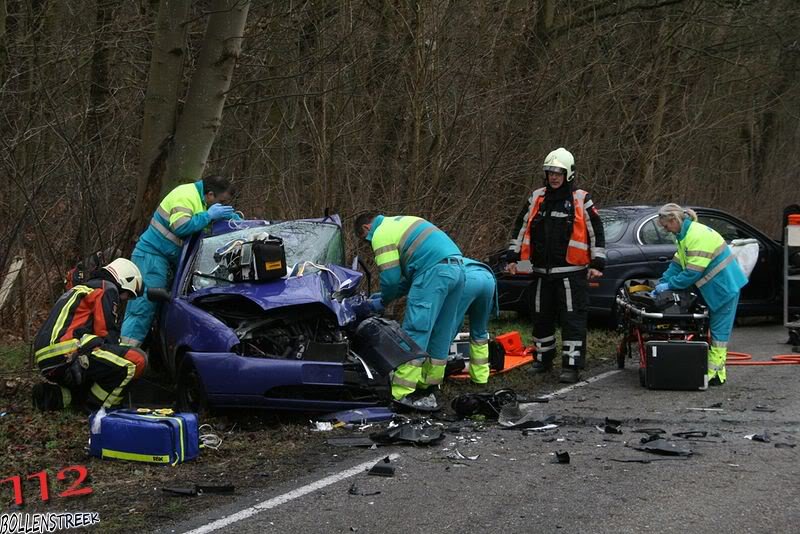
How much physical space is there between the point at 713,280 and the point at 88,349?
565cm

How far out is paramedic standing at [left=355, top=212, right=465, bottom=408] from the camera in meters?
8.90

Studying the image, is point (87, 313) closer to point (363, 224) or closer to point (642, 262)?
point (363, 224)

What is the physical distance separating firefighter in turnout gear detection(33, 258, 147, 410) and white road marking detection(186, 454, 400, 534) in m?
2.46

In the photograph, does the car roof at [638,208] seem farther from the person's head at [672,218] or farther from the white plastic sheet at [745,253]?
the person's head at [672,218]

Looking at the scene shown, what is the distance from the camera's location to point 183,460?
22.5 feet

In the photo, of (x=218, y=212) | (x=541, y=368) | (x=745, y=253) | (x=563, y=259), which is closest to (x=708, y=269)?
(x=563, y=259)

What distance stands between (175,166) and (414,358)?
13.1 feet

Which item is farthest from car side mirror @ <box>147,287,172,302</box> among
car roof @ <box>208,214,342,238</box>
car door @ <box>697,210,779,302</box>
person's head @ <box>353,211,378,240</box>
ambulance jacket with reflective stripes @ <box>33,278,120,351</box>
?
car door @ <box>697,210,779,302</box>

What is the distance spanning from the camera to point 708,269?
9945 millimetres

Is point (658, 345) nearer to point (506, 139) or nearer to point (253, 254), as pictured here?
point (253, 254)

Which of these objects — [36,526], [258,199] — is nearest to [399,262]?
[36,526]

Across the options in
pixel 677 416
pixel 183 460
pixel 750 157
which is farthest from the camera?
pixel 750 157

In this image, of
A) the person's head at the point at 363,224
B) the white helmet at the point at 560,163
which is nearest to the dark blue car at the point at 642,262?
the white helmet at the point at 560,163

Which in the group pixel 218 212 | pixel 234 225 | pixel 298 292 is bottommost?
pixel 298 292
